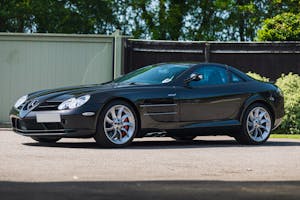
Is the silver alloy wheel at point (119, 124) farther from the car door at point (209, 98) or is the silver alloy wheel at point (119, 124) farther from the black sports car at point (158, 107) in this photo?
the car door at point (209, 98)

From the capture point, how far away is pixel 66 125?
11102 mm

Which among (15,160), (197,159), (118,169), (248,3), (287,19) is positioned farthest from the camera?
(248,3)

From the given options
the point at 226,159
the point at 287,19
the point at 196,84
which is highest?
the point at 287,19

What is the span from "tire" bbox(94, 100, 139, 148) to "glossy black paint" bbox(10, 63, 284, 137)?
0.09 m

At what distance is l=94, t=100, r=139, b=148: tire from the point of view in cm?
1120

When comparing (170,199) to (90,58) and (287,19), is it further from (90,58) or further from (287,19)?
(287,19)

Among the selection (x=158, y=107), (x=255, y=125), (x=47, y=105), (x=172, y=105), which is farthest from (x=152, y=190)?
(x=255, y=125)

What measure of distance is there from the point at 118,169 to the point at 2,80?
11.6m

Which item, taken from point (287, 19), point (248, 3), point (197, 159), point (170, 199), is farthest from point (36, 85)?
point (248, 3)

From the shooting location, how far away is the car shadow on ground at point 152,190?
6.41 m

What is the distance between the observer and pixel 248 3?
43.1 m

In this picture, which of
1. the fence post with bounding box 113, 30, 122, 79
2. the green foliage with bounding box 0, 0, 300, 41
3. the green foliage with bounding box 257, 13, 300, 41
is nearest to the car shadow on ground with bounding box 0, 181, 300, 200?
the fence post with bounding box 113, 30, 122, 79

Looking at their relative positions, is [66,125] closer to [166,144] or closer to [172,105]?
[172,105]

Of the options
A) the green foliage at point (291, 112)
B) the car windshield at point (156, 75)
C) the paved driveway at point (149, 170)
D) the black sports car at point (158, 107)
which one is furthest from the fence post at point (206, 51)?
the paved driveway at point (149, 170)
